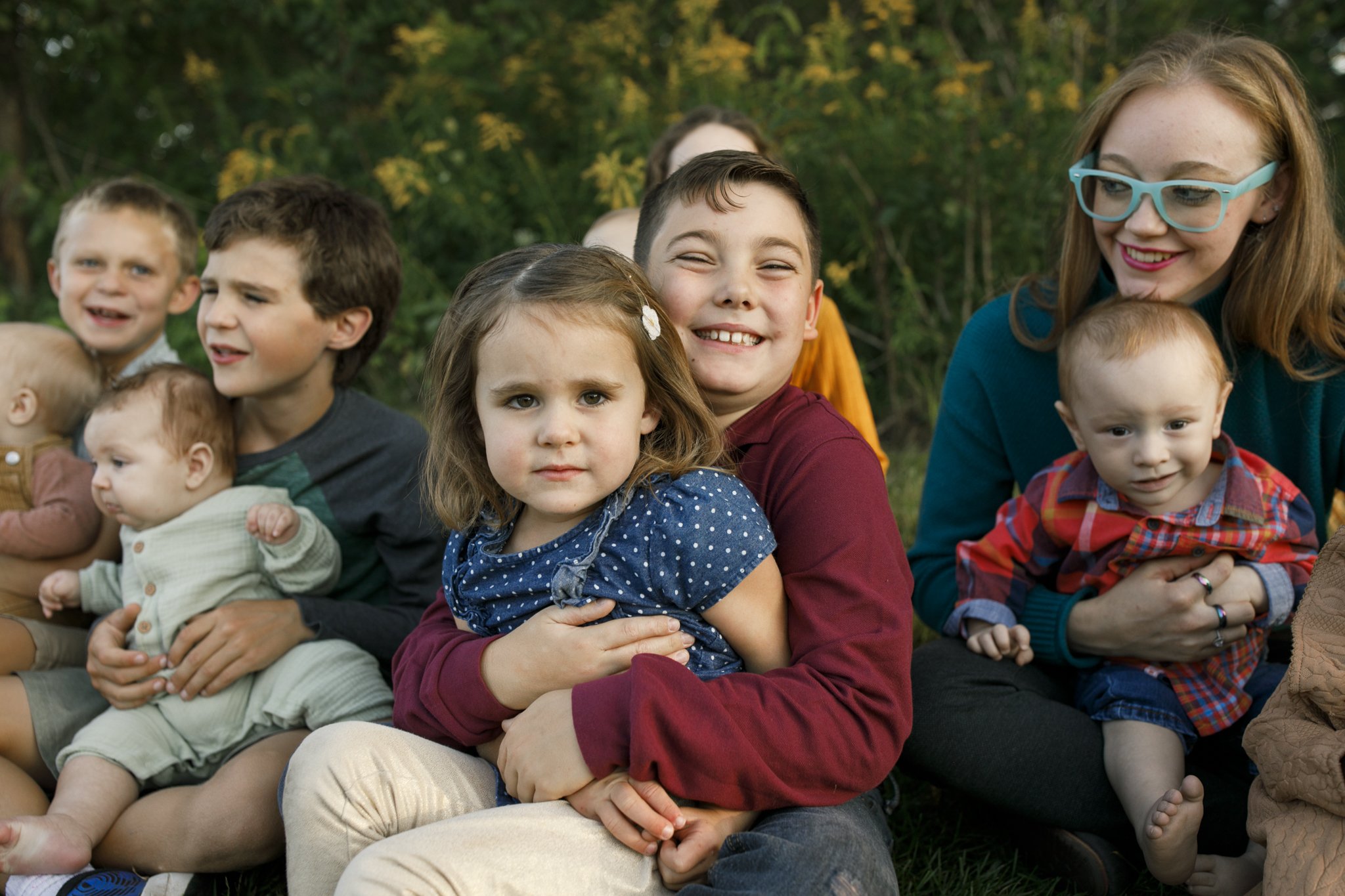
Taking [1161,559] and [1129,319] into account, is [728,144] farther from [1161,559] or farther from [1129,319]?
[1161,559]

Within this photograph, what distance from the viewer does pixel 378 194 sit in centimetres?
605

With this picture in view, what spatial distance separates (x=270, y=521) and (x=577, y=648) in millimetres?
1029

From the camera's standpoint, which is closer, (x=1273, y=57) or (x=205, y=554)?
(x=1273, y=57)

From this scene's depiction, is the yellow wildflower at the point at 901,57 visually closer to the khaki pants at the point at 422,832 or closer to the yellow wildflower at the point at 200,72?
the yellow wildflower at the point at 200,72

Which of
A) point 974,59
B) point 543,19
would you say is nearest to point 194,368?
point 543,19

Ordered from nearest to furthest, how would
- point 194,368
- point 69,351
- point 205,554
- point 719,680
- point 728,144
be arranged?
point 719,680, point 205,554, point 194,368, point 69,351, point 728,144

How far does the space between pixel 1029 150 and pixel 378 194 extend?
3.25 metres

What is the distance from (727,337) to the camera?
214cm

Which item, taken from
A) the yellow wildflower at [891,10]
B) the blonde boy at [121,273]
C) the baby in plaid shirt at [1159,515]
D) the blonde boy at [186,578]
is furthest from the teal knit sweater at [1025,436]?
the yellow wildflower at [891,10]

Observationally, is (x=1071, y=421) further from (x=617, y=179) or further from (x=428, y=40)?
(x=428, y=40)

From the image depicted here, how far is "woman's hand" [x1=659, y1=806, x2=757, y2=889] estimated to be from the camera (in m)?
1.80

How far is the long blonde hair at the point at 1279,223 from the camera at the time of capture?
2.42 metres

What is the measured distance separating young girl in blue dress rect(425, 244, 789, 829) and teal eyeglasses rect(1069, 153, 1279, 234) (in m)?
1.09

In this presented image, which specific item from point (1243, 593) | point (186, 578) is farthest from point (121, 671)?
point (1243, 593)
